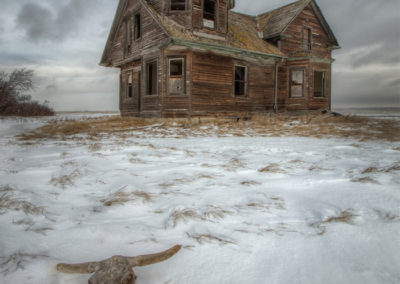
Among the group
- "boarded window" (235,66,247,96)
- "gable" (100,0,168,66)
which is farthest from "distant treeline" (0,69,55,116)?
"boarded window" (235,66,247,96)

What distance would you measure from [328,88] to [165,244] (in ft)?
54.5

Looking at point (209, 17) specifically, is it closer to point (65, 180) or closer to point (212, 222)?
point (65, 180)

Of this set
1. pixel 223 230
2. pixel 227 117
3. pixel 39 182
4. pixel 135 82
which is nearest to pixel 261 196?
pixel 223 230

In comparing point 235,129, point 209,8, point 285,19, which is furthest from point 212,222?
point 285,19

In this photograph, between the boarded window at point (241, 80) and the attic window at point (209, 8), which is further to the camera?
the boarded window at point (241, 80)

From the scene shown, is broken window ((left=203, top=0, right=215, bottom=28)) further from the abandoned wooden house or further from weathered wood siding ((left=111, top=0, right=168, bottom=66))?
weathered wood siding ((left=111, top=0, right=168, bottom=66))

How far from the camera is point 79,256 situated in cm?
104

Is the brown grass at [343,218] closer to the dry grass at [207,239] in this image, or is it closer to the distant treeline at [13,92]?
the dry grass at [207,239]

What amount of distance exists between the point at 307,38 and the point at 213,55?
746cm

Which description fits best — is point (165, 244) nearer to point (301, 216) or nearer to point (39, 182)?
point (301, 216)

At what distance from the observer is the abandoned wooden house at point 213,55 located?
422 inches

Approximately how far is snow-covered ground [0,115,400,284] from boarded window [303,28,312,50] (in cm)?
1443

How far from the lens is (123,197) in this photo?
5.62 ft

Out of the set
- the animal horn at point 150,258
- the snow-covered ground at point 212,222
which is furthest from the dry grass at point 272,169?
the animal horn at point 150,258
